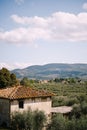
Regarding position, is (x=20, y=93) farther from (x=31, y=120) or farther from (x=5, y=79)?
(x=5, y=79)

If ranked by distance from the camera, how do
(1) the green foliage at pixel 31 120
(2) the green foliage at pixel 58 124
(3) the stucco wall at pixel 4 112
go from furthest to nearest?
(3) the stucco wall at pixel 4 112
(1) the green foliage at pixel 31 120
(2) the green foliage at pixel 58 124

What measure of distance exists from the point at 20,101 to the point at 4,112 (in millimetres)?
2385

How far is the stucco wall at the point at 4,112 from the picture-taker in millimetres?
35359

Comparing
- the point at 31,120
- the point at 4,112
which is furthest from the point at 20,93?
the point at 31,120

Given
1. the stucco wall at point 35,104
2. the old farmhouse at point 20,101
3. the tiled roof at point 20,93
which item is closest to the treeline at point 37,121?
the stucco wall at point 35,104

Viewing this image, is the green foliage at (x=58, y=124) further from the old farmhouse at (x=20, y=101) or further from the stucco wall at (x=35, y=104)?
the old farmhouse at (x=20, y=101)

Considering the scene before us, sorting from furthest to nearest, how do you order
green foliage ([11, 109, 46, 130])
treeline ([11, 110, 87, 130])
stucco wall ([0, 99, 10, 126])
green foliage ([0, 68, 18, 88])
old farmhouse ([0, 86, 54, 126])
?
green foliage ([0, 68, 18, 88]) < stucco wall ([0, 99, 10, 126]) < old farmhouse ([0, 86, 54, 126]) < green foliage ([11, 109, 46, 130]) < treeline ([11, 110, 87, 130])

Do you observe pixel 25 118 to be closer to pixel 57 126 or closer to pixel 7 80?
pixel 57 126

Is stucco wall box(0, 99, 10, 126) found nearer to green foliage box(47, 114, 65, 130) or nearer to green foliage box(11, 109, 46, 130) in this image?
green foliage box(11, 109, 46, 130)

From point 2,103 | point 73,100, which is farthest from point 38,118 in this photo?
point 73,100

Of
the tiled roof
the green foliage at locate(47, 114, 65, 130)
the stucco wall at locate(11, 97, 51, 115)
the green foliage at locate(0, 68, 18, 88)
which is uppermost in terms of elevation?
the green foliage at locate(0, 68, 18, 88)

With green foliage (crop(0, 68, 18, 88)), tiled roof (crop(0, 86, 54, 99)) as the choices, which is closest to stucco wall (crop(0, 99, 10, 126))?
tiled roof (crop(0, 86, 54, 99))

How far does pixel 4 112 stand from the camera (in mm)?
36000

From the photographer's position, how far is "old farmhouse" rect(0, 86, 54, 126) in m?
35.1
